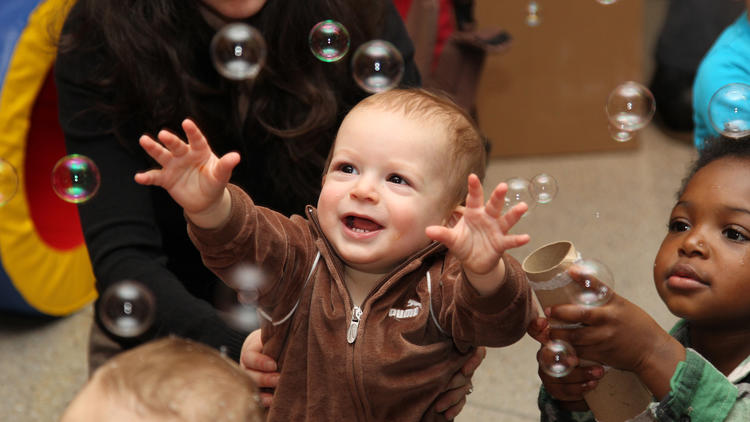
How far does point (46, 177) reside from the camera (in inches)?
93.0

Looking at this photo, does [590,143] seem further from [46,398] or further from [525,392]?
[46,398]

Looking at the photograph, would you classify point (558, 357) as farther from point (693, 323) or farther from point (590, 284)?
point (693, 323)

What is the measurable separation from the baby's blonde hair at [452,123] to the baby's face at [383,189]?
0.4 inches

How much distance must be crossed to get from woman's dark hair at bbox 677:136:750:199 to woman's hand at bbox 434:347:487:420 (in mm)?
396

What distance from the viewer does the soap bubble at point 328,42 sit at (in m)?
1.51

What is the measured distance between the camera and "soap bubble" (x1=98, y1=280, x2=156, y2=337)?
1.32 meters

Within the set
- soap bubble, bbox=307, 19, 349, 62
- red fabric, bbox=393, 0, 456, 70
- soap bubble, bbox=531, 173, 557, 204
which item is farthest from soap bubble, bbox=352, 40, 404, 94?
red fabric, bbox=393, 0, 456, 70

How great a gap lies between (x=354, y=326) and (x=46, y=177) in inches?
57.1

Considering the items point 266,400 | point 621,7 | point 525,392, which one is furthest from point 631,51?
point 266,400

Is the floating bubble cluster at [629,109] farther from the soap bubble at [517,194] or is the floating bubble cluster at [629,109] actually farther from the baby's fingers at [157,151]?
the baby's fingers at [157,151]

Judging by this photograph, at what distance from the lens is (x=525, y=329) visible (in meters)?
1.14

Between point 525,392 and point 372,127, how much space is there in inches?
43.0

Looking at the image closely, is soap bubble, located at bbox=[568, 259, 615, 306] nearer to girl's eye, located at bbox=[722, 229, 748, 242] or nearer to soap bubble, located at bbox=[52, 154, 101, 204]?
girl's eye, located at bbox=[722, 229, 748, 242]

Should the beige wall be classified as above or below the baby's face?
below
